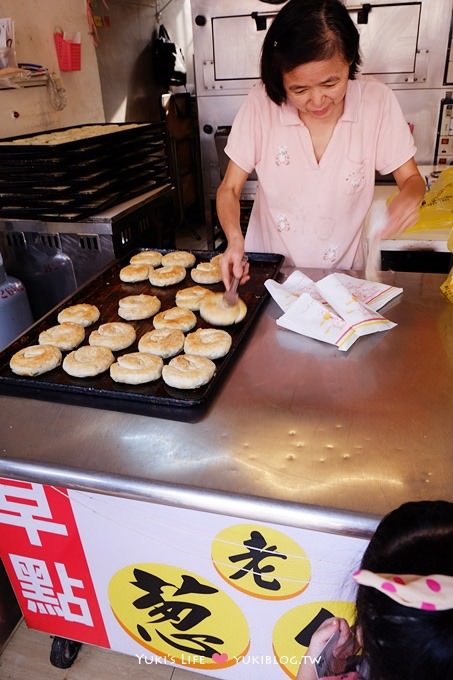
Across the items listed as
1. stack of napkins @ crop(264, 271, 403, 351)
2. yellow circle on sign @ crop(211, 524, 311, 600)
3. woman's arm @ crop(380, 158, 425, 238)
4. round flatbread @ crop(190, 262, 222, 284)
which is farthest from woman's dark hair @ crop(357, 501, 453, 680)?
round flatbread @ crop(190, 262, 222, 284)

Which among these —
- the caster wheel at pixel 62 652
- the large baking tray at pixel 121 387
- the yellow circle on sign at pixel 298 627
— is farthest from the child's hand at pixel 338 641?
the caster wheel at pixel 62 652

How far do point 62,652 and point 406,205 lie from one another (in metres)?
1.58

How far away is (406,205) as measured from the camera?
1471mm

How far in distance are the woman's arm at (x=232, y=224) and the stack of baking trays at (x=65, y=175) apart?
0.51 metres

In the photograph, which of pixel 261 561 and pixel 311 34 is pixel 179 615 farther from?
pixel 311 34

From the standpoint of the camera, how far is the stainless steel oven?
2.87 m

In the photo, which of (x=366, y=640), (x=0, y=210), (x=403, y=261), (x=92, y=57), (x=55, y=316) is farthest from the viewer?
(x=92, y=57)

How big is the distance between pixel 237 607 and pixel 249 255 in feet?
3.53

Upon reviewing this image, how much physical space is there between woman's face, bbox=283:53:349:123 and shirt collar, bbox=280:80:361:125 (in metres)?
0.10

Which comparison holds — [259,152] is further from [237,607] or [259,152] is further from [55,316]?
[237,607]

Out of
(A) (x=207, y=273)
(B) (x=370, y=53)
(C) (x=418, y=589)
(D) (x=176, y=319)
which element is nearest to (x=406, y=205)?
(A) (x=207, y=273)

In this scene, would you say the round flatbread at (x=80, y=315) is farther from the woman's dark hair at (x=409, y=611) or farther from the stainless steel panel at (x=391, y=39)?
the stainless steel panel at (x=391, y=39)

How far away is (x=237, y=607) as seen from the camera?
3.57 ft

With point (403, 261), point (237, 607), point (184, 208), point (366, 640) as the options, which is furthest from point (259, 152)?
point (184, 208)
